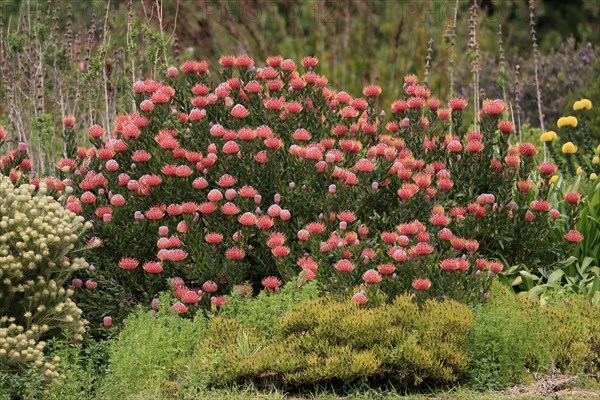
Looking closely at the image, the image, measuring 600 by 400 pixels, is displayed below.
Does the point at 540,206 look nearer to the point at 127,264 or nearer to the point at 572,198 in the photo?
the point at 572,198

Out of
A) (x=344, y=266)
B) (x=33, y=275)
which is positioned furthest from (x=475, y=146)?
(x=33, y=275)

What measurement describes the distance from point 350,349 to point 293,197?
128cm

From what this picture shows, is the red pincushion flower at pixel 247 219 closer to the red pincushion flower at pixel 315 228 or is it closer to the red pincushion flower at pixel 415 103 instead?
the red pincushion flower at pixel 315 228

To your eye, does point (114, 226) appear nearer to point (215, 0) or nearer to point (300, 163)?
point (300, 163)

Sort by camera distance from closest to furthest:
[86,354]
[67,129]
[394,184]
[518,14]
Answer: [86,354] → [394,184] → [67,129] → [518,14]

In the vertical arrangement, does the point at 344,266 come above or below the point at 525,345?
above

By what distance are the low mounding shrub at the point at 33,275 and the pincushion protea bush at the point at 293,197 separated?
0.31 meters

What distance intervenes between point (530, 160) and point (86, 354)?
→ 3094 millimetres

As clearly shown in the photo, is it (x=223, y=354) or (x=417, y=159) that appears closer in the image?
(x=223, y=354)

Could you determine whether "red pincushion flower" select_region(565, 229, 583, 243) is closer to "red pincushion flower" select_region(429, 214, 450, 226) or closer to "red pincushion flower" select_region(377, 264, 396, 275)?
"red pincushion flower" select_region(429, 214, 450, 226)

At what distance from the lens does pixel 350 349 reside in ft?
17.4

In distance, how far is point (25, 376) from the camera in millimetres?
5262

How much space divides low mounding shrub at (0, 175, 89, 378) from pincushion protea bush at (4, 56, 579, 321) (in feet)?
1.02

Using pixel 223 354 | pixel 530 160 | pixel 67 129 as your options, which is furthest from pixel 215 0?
pixel 223 354
